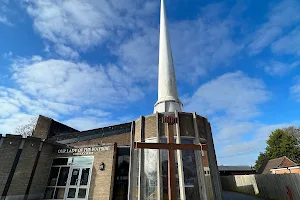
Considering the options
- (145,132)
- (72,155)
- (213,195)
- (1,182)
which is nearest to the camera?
(213,195)

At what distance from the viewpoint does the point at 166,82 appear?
500 inches

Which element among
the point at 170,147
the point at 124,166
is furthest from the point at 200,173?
the point at 124,166

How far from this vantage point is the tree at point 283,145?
32.6 metres

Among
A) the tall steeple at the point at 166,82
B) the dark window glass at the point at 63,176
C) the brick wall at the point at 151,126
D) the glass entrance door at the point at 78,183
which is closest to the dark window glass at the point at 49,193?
the dark window glass at the point at 63,176

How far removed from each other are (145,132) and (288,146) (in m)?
37.6

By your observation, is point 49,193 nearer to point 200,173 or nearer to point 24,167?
point 24,167

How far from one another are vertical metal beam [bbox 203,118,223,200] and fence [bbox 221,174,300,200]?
3.19 metres

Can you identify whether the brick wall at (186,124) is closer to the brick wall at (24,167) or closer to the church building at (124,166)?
the church building at (124,166)

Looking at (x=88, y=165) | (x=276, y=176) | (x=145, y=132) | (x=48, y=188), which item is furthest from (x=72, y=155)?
(x=276, y=176)

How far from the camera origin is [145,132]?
9961 millimetres

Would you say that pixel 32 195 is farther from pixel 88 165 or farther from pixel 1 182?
pixel 88 165

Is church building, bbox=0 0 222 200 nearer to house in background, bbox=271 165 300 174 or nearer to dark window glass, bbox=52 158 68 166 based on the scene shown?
dark window glass, bbox=52 158 68 166

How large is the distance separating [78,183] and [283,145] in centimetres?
4020

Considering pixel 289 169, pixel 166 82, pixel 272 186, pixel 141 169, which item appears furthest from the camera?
pixel 289 169
